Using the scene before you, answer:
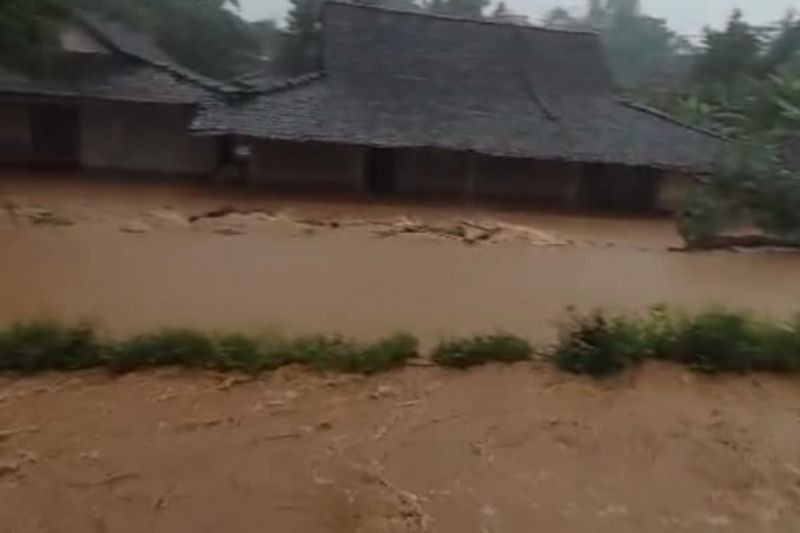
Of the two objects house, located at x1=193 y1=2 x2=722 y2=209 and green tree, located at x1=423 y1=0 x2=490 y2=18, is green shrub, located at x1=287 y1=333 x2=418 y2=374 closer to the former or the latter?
house, located at x1=193 y1=2 x2=722 y2=209

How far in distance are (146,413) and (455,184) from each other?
9424 millimetres

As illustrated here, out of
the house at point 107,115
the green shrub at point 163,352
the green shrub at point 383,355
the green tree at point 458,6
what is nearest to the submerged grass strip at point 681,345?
the green shrub at point 383,355

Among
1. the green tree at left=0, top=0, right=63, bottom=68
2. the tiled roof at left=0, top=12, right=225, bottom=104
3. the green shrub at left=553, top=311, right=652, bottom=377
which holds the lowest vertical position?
the green shrub at left=553, top=311, right=652, bottom=377

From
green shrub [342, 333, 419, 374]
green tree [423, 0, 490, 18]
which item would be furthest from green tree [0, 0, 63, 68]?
green tree [423, 0, 490, 18]

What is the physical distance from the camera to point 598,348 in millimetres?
5871

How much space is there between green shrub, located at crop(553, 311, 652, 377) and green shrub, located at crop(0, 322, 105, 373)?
3032mm

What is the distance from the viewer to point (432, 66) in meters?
14.5

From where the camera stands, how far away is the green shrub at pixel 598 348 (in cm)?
586

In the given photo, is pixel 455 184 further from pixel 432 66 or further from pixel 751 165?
pixel 751 165

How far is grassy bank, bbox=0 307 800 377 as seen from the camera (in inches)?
220

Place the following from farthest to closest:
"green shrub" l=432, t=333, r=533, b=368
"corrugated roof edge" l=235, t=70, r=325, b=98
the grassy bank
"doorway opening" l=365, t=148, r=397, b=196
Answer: "doorway opening" l=365, t=148, r=397, b=196
"corrugated roof edge" l=235, t=70, r=325, b=98
"green shrub" l=432, t=333, r=533, b=368
the grassy bank

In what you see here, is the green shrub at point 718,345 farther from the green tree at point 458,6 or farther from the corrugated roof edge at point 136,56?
the green tree at point 458,6

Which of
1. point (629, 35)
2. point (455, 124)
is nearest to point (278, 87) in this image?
point (455, 124)

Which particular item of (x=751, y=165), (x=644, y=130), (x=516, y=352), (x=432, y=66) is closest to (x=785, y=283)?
(x=751, y=165)
